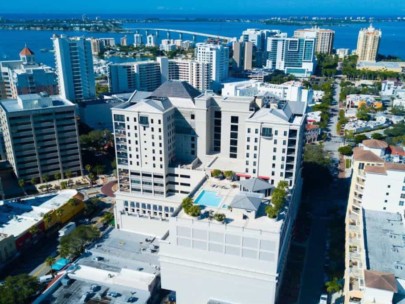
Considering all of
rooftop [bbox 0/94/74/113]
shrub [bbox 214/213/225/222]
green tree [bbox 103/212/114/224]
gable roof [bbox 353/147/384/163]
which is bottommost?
green tree [bbox 103/212/114/224]

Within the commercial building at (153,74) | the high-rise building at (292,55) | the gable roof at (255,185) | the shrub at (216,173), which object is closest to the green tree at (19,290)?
the shrub at (216,173)

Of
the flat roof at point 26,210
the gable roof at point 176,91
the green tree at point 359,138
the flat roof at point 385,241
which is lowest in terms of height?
the flat roof at point 26,210

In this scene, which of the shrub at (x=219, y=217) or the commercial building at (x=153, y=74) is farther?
the commercial building at (x=153, y=74)

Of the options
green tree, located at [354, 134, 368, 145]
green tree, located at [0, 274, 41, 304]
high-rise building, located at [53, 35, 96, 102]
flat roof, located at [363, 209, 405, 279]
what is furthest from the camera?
high-rise building, located at [53, 35, 96, 102]

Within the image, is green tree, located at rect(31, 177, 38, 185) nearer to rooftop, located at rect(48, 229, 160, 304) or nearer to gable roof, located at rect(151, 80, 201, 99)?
rooftop, located at rect(48, 229, 160, 304)

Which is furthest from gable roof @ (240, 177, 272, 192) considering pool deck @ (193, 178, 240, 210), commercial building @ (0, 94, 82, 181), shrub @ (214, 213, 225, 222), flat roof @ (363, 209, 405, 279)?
commercial building @ (0, 94, 82, 181)

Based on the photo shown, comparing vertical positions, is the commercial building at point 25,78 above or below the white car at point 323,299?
above

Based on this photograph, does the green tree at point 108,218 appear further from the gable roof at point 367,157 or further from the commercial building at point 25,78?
the commercial building at point 25,78
